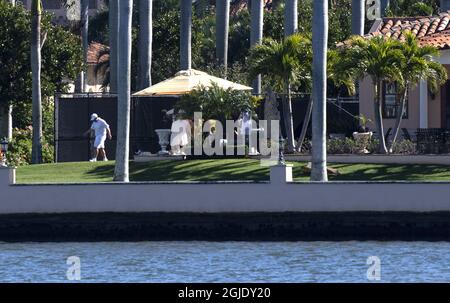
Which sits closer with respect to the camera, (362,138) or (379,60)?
(379,60)

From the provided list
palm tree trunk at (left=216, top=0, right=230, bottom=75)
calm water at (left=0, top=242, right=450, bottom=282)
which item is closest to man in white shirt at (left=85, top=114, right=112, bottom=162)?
calm water at (left=0, top=242, right=450, bottom=282)

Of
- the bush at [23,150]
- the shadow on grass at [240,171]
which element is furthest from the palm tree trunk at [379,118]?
the bush at [23,150]

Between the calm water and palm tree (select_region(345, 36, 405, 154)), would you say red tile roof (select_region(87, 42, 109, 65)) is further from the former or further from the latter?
the calm water

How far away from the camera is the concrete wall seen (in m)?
34.8

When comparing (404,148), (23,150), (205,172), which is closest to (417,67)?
(404,148)

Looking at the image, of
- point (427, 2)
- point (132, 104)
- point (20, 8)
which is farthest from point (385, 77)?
point (427, 2)

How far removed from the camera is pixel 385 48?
4081cm

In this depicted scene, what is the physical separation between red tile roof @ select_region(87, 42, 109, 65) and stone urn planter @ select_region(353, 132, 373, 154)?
31394mm

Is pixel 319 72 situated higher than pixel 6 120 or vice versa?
pixel 319 72

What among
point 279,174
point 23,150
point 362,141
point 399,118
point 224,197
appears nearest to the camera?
point 279,174

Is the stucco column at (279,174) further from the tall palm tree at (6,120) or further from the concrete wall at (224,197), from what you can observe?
the tall palm tree at (6,120)

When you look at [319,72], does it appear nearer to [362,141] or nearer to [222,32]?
[362,141]

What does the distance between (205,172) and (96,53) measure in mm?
40114

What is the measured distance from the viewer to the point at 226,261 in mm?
31234
